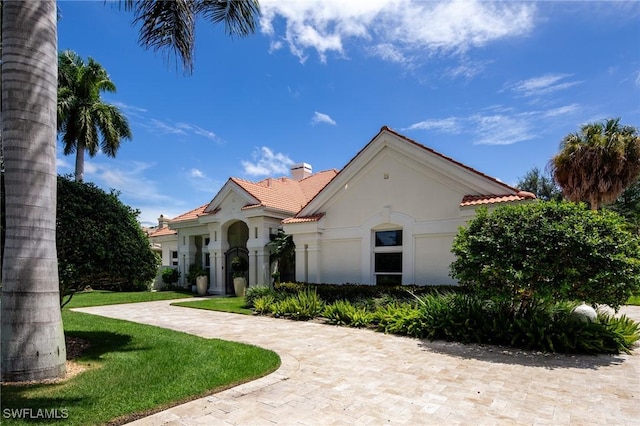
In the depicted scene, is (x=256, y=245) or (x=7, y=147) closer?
(x=7, y=147)

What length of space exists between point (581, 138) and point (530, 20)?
45.7 ft

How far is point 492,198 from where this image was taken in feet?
40.0

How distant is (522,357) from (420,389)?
3431 mm

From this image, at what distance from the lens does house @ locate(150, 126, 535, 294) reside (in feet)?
42.9

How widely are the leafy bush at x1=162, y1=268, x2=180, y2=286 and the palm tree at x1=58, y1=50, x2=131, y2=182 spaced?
9326 mm

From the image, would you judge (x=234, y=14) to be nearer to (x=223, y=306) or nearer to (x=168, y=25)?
(x=168, y=25)

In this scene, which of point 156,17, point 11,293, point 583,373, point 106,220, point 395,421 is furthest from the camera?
point 156,17

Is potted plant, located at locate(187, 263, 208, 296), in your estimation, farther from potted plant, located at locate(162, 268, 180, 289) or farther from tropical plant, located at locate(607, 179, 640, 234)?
tropical plant, located at locate(607, 179, 640, 234)

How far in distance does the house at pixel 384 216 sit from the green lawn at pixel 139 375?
24.2 ft

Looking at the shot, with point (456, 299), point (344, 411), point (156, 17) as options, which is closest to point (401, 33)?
point (156, 17)

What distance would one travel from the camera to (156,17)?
8.70 m

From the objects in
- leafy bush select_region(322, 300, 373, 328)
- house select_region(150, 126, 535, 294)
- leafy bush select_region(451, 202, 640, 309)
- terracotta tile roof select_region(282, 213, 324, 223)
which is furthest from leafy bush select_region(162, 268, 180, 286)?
leafy bush select_region(451, 202, 640, 309)

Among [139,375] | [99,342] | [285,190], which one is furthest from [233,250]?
[139,375]

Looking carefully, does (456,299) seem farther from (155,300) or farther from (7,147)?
(155,300)
